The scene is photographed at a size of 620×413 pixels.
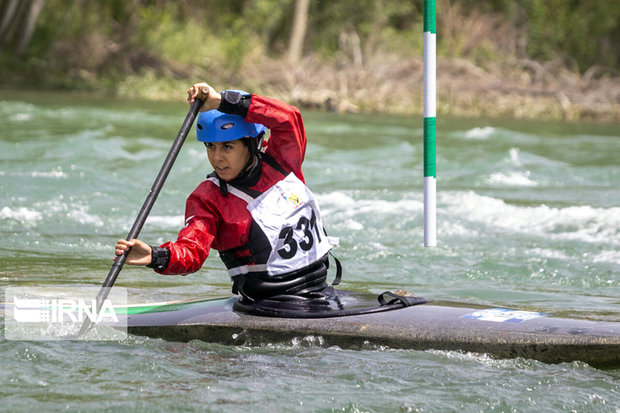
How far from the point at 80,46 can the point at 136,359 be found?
21.6 metres

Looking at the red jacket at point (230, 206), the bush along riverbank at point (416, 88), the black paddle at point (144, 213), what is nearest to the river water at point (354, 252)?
the black paddle at point (144, 213)

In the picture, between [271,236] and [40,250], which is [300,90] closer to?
[40,250]

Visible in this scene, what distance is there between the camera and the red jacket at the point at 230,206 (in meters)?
3.99

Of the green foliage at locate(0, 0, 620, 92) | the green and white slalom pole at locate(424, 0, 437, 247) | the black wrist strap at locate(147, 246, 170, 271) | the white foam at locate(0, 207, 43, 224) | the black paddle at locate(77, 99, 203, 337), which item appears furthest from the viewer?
the green foliage at locate(0, 0, 620, 92)

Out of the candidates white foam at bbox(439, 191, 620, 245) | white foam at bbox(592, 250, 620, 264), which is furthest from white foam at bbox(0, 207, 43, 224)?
white foam at bbox(592, 250, 620, 264)

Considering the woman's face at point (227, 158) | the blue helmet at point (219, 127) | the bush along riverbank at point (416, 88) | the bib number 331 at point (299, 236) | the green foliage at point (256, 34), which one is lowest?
the bib number 331 at point (299, 236)

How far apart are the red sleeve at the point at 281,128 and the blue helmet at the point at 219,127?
0.06 metres

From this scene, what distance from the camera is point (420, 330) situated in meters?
4.14

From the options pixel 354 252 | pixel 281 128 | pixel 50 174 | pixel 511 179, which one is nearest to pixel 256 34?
pixel 511 179

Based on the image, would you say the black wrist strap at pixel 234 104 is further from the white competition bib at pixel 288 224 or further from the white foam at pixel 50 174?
the white foam at pixel 50 174

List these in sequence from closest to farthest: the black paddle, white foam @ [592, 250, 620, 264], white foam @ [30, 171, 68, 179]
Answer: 1. the black paddle
2. white foam @ [592, 250, 620, 264]
3. white foam @ [30, 171, 68, 179]

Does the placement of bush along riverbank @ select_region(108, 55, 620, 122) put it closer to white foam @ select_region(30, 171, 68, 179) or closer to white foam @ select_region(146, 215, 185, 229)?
white foam @ select_region(30, 171, 68, 179)

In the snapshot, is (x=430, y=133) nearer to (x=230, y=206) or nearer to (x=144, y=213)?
(x=230, y=206)

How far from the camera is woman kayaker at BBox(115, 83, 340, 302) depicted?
420 cm
